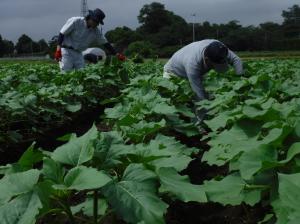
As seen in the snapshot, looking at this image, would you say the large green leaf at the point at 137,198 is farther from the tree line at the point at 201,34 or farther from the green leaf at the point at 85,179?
the tree line at the point at 201,34

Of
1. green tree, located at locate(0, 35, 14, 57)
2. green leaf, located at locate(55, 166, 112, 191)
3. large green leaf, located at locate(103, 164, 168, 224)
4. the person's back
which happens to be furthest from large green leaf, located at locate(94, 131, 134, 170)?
green tree, located at locate(0, 35, 14, 57)

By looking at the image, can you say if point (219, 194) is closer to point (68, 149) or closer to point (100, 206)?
point (100, 206)

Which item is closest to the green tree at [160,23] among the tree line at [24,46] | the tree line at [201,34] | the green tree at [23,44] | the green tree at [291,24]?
the tree line at [201,34]

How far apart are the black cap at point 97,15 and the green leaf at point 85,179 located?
7051mm

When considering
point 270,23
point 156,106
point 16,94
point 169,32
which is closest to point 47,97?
point 16,94

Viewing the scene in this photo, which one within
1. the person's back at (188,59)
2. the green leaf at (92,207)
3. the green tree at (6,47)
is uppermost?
the person's back at (188,59)

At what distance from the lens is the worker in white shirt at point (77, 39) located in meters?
9.17

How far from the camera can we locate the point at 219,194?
2.30 m

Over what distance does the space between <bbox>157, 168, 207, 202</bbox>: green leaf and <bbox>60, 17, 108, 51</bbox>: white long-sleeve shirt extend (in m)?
7.43

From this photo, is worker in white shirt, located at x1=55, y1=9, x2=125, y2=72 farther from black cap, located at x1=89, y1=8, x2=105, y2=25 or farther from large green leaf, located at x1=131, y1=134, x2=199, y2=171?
large green leaf, located at x1=131, y1=134, x2=199, y2=171

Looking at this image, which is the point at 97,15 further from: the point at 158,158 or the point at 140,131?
the point at 158,158

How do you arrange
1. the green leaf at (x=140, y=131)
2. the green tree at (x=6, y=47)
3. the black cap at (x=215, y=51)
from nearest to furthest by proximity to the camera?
the green leaf at (x=140, y=131) → the black cap at (x=215, y=51) → the green tree at (x=6, y=47)

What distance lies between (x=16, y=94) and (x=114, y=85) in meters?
3.96

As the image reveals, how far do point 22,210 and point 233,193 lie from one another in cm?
94
